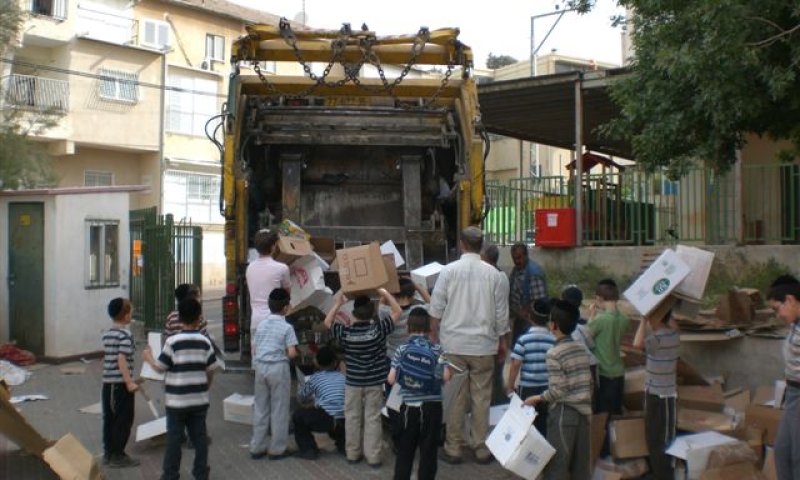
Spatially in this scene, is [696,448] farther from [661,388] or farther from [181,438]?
[181,438]

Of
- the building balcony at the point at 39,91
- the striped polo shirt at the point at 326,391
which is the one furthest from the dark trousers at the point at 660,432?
the building balcony at the point at 39,91

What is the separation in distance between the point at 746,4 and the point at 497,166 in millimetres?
28106

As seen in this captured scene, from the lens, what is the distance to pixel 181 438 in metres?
5.41

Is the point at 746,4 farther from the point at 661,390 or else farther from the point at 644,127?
the point at 661,390

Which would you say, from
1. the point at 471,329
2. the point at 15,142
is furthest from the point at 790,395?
the point at 15,142

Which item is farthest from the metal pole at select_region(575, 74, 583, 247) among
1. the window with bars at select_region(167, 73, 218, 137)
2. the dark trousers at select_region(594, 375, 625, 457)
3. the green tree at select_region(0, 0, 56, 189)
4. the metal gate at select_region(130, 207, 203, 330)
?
the window with bars at select_region(167, 73, 218, 137)

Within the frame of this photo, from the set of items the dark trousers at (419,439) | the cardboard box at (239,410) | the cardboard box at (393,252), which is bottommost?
the cardboard box at (239,410)

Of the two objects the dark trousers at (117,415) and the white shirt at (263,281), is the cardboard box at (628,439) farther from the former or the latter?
the dark trousers at (117,415)

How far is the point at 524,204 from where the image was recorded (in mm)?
14000

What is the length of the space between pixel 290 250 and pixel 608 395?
8.75 feet

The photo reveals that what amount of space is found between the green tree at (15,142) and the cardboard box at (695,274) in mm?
12345

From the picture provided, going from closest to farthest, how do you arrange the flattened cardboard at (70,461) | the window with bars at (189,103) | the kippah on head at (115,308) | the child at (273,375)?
the flattened cardboard at (70,461) → the kippah on head at (115,308) → the child at (273,375) → the window with bars at (189,103)

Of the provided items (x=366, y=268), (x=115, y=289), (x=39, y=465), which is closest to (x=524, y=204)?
(x=115, y=289)

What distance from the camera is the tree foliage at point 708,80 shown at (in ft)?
18.4
